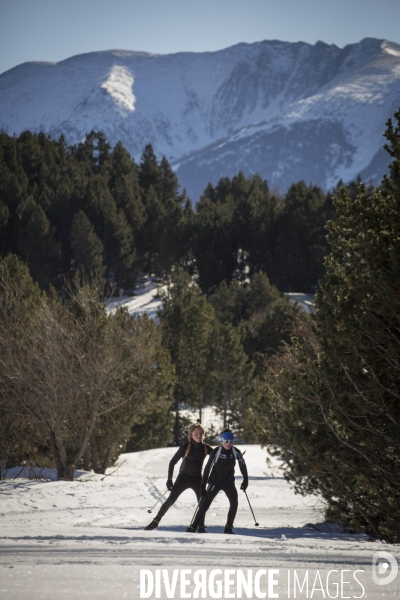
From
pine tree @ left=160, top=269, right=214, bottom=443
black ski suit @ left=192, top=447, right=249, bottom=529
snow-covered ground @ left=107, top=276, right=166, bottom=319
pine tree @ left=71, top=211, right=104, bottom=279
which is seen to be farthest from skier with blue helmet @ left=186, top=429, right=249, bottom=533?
pine tree @ left=71, top=211, right=104, bottom=279

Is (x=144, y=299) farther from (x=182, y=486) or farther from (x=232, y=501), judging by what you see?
(x=232, y=501)

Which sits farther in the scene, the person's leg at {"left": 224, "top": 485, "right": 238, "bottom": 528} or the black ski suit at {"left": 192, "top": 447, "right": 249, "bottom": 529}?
the person's leg at {"left": 224, "top": 485, "right": 238, "bottom": 528}

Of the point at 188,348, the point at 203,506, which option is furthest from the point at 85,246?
the point at 203,506

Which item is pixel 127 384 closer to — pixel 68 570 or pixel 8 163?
pixel 68 570

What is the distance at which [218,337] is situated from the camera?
4275cm

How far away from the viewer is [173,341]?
4119 cm

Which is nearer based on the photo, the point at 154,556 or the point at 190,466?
the point at 154,556

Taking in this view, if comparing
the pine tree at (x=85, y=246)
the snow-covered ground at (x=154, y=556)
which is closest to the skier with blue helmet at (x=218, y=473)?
the snow-covered ground at (x=154, y=556)

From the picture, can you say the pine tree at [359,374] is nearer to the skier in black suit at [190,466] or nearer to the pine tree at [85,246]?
the skier in black suit at [190,466]

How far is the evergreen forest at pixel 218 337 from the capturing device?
9805mm

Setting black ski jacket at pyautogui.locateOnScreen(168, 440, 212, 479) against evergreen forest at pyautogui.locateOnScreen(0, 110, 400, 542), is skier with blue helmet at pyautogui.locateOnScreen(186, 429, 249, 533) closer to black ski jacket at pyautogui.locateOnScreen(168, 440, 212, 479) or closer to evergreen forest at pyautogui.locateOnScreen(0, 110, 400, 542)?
black ski jacket at pyautogui.locateOnScreen(168, 440, 212, 479)

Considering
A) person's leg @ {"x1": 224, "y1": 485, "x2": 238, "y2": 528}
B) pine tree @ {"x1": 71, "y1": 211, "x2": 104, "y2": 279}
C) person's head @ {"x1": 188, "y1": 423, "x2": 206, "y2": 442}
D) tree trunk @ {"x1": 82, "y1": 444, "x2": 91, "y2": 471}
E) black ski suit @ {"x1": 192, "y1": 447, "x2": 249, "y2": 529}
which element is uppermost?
pine tree @ {"x1": 71, "y1": 211, "x2": 104, "y2": 279}

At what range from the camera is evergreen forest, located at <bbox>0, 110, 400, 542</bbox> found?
32.2 feet

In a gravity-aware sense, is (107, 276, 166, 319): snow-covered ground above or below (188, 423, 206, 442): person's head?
below
